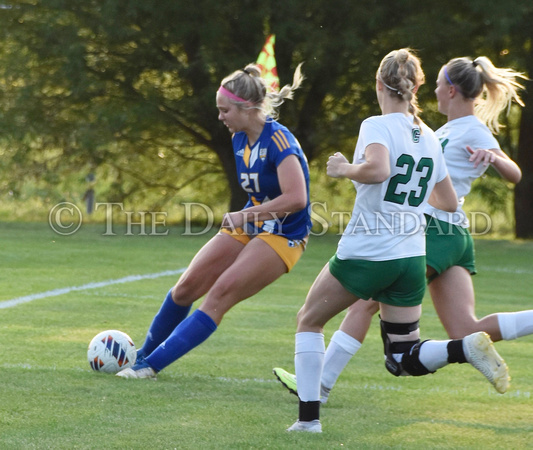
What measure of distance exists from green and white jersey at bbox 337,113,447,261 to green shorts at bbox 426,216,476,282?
26.1 inches

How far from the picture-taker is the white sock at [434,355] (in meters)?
4.43

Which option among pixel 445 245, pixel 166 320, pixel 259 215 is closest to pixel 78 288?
pixel 166 320

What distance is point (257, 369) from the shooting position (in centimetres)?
620

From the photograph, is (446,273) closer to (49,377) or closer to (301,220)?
(301,220)

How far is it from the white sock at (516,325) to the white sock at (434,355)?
0.52m

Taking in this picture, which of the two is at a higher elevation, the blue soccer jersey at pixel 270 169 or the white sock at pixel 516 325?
the blue soccer jersey at pixel 270 169

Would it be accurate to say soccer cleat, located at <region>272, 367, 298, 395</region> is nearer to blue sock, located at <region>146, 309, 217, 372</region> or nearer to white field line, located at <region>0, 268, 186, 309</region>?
blue sock, located at <region>146, 309, 217, 372</region>

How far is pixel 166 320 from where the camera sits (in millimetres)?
5871

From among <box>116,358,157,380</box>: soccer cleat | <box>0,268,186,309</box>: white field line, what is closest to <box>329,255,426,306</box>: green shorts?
<box>116,358,157,380</box>: soccer cleat

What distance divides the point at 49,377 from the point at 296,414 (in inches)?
61.9

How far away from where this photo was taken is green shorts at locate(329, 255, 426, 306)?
4203mm

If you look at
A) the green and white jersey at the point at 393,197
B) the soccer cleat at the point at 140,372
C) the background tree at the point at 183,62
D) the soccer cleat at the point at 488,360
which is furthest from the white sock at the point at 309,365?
the background tree at the point at 183,62

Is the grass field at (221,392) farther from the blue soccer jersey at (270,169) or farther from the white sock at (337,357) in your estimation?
the blue soccer jersey at (270,169)

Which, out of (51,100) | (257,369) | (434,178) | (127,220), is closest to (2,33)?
(51,100)
